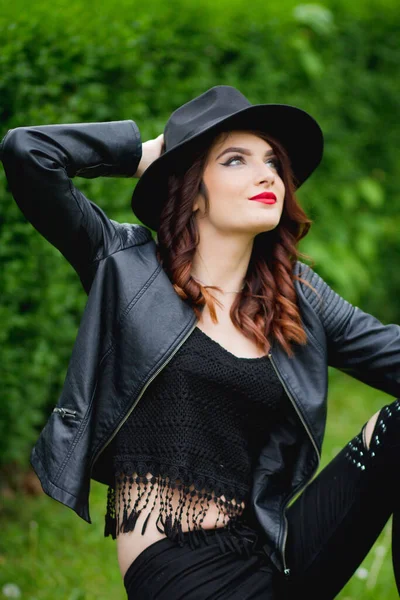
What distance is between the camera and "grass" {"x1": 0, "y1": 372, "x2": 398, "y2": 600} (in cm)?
363

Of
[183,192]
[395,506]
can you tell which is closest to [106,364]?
[183,192]

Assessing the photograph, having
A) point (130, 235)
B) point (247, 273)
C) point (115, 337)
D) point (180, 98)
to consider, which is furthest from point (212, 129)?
point (180, 98)

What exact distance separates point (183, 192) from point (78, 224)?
16.8 inches

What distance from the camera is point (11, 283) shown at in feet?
12.3

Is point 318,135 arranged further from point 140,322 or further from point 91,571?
point 91,571

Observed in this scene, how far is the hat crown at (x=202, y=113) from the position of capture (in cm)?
274

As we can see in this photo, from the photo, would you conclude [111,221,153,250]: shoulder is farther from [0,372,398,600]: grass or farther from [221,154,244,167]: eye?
[0,372,398,600]: grass

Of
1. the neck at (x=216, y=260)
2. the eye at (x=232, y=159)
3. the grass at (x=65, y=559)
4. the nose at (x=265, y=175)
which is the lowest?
the grass at (x=65, y=559)

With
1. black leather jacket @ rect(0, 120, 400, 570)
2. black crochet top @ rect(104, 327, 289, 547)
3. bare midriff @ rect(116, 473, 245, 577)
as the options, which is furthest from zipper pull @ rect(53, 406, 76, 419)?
bare midriff @ rect(116, 473, 245, 577)

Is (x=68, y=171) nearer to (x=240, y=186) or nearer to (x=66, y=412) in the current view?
(x=240, y=186)

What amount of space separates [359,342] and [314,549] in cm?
72

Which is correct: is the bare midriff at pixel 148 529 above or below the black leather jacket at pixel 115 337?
below

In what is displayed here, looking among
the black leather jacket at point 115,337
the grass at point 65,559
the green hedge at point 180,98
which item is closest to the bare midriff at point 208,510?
the black leather jacket at point 115,337

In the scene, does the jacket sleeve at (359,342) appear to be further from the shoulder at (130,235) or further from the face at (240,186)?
the shoulder at (130,235)
